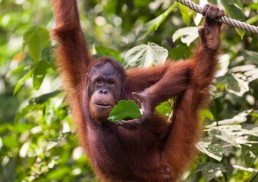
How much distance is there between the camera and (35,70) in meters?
4.89

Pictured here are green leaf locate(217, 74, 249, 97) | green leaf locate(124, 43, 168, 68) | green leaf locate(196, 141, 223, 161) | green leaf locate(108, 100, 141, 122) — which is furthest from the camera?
green leaf locate(217, 74, 249, 97)

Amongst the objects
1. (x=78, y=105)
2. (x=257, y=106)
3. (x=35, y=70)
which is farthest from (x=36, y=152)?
(x=257, y=106)

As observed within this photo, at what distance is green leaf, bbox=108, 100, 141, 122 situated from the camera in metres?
3.59

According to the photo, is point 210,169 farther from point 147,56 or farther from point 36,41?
point 36,41

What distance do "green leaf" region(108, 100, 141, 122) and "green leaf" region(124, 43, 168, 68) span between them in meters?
0.76

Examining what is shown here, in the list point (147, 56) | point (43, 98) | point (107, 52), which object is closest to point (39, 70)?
point (43, 98)

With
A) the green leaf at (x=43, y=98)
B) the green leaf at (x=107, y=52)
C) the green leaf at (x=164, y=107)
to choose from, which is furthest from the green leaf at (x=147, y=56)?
the green leaf at (x=43, y=98)

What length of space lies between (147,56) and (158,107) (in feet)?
1.11

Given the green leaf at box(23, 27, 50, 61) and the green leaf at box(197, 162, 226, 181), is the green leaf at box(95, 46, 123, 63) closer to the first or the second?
the green leaf at box(23, 27, 50, 61)

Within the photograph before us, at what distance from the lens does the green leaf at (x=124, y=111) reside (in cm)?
359

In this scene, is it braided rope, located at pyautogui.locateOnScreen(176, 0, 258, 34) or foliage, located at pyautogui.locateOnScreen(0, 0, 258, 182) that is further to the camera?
foliage, located at pyautogui.locateOnScreen(0, 0, 258, 182)

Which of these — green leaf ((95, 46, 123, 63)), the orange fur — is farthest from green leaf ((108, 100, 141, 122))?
green leaf ((95, 46, 123, 63))

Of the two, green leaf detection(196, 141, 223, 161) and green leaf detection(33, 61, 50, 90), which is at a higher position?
green leaf detection(33, 61, 50, 90)

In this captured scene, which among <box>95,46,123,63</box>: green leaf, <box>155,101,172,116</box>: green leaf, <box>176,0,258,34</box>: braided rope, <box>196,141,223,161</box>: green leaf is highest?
<box>176,0,258,34</box>: braided rope
